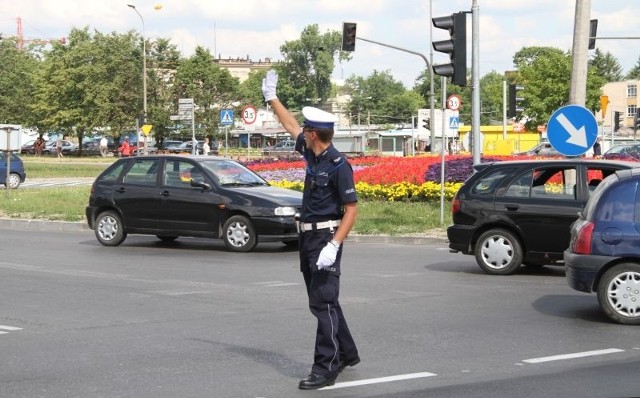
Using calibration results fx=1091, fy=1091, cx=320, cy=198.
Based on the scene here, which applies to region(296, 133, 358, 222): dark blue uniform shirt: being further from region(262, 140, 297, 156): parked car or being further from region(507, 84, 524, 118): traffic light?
region(262, 140, 297, 156): parked car

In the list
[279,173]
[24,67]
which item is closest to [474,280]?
[279,173]

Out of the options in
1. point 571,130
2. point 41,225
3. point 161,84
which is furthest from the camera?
point 161,84

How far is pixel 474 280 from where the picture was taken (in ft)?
44.5

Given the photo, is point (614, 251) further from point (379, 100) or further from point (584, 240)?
point (379, 100)

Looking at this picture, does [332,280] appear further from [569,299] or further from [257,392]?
[569,299]

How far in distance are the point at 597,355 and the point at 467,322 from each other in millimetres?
1848

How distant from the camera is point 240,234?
17766mm

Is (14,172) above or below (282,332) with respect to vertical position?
above

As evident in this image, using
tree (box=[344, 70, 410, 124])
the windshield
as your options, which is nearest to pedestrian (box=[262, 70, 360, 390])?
the windshield

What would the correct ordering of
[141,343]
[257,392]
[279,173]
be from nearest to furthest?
[257,392] < [141,343] < [279,173]

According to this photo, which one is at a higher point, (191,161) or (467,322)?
(191,161)

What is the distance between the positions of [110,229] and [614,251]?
11.1m

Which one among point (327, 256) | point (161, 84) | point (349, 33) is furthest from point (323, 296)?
point (161, 84)

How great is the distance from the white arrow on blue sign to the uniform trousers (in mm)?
→ 10272
